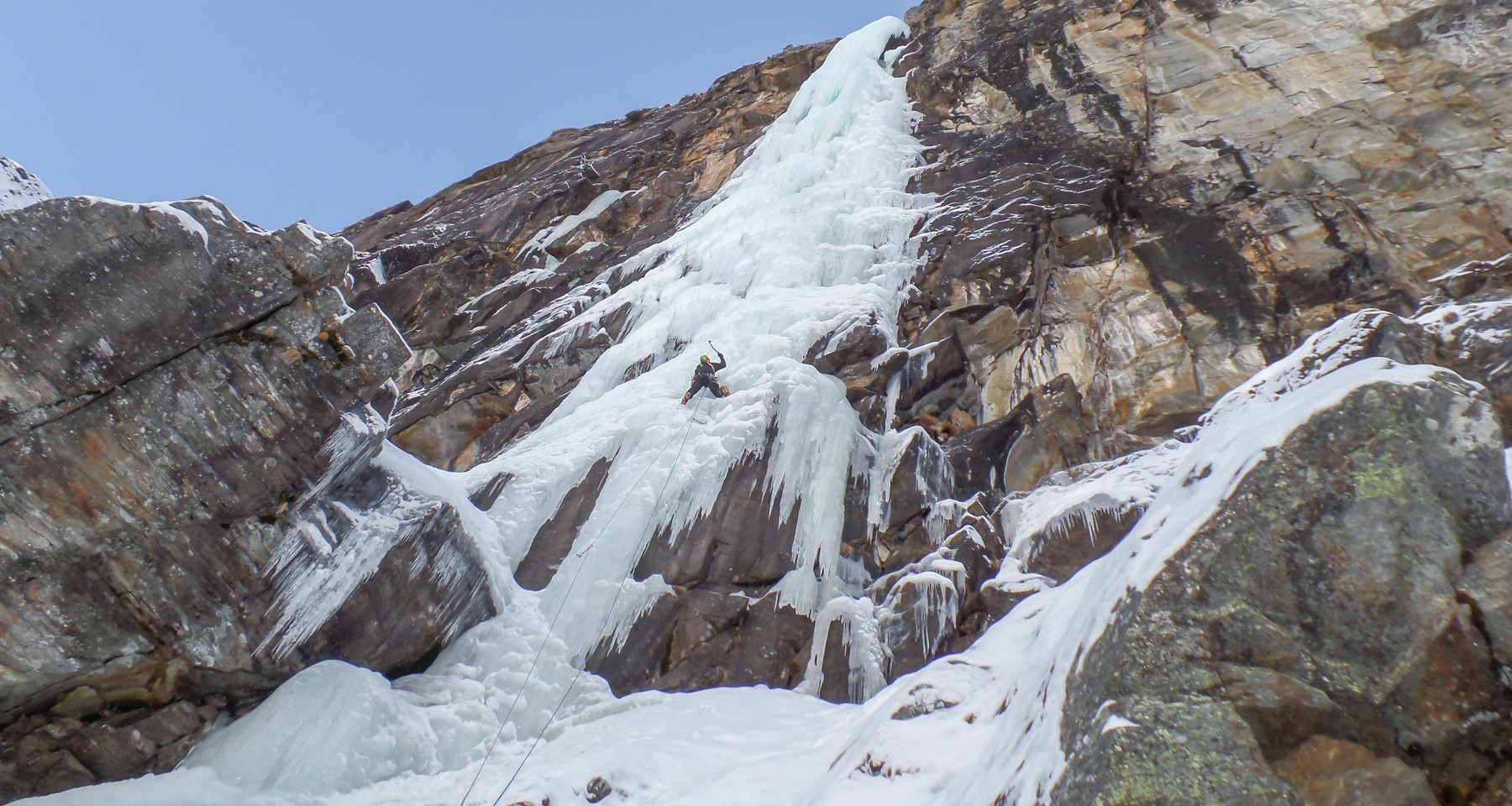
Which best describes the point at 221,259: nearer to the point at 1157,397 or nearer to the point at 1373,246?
the point at 1157,397

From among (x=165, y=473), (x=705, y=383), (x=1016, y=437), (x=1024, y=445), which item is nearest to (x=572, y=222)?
(x=705, y=383)

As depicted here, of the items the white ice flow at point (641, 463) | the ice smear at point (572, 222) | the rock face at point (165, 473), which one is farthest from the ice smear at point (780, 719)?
the ice smear at point (572, 222)

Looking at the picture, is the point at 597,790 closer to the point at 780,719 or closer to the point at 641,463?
the point at 780,719

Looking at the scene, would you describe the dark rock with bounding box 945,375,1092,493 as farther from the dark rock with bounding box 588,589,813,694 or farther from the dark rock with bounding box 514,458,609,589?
the dark rock with bounding box 514,458,609,589

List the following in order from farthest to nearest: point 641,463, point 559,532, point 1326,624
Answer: point 641,463 < point 559,532 < point 1326,624

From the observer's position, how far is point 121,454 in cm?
670

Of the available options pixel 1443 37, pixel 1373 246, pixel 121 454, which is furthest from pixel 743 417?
pixel 1443 37

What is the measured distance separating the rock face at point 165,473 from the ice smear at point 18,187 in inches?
7.0

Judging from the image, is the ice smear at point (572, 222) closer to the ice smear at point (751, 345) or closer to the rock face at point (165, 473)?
the ice smear at point (751, 345)

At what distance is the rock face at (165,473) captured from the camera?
634 cm

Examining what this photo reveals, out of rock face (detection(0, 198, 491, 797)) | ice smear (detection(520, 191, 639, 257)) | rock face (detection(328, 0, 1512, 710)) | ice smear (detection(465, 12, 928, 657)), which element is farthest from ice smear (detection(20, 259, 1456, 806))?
ice smear (detection(520, 191, 639, 257))

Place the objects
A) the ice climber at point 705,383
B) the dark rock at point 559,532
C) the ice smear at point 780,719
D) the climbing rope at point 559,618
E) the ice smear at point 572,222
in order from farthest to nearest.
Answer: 1. the ice smear at point 572,222
2. the ice climber at point 705,383
3. the dark rock at point 559,532
4. the climbing rope at point 559,618
5. the ice smear at point 780,719

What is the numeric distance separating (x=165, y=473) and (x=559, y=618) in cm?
359

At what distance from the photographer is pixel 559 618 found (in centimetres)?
877
